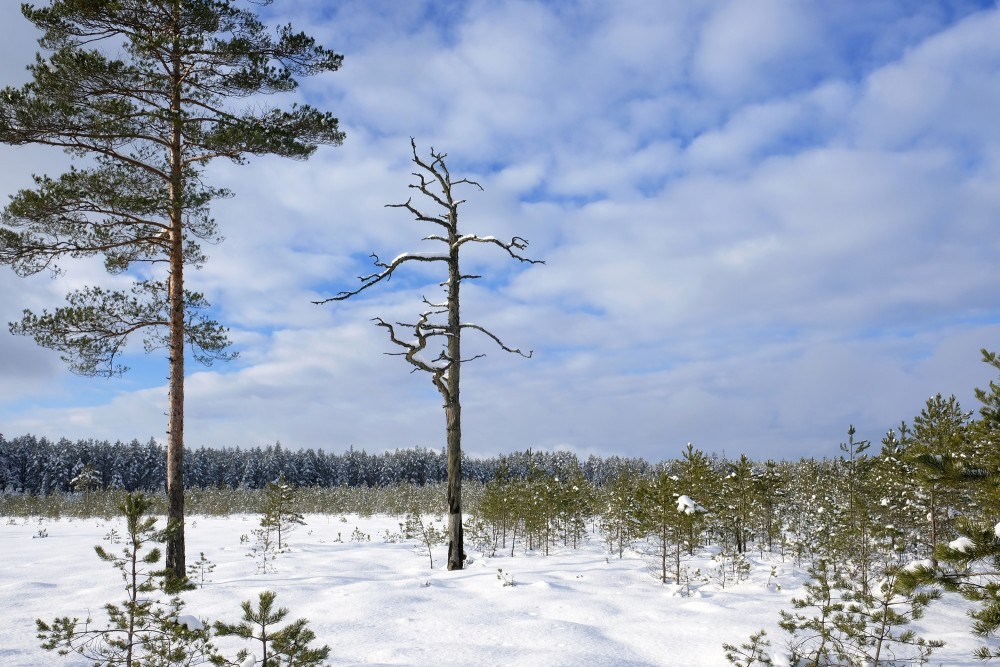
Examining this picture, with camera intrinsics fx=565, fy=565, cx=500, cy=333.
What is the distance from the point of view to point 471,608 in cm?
870

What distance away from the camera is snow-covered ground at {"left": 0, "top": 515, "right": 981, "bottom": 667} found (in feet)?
22.0

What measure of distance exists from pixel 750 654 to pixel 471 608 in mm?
3932

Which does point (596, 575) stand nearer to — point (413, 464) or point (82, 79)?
point (82, 79)

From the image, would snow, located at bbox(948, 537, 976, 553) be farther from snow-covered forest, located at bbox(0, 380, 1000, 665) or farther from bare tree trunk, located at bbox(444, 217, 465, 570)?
bare tree trunk, located at bbox(444, 217, 465, 570)

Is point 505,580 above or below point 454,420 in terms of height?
below

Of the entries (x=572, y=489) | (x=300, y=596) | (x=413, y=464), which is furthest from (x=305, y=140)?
(x=413, y=464)

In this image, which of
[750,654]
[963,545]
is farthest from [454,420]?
[963,545]

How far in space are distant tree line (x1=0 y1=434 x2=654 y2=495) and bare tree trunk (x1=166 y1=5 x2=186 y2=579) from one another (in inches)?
2431

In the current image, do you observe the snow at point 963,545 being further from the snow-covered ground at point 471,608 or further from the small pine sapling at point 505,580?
the small pine sapling at point 505,580

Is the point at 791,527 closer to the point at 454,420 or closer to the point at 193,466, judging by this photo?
the point at 454,420

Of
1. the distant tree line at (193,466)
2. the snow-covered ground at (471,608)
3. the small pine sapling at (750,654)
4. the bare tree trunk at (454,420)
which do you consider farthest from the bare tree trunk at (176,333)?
the distant tree line at (193,466)

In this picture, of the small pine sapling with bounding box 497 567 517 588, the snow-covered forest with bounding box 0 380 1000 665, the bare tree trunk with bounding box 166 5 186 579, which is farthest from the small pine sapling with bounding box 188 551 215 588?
the small pine sapling with bounding box 497 567 517 588

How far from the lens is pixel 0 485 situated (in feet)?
282

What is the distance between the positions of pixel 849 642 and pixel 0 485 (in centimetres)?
11400
